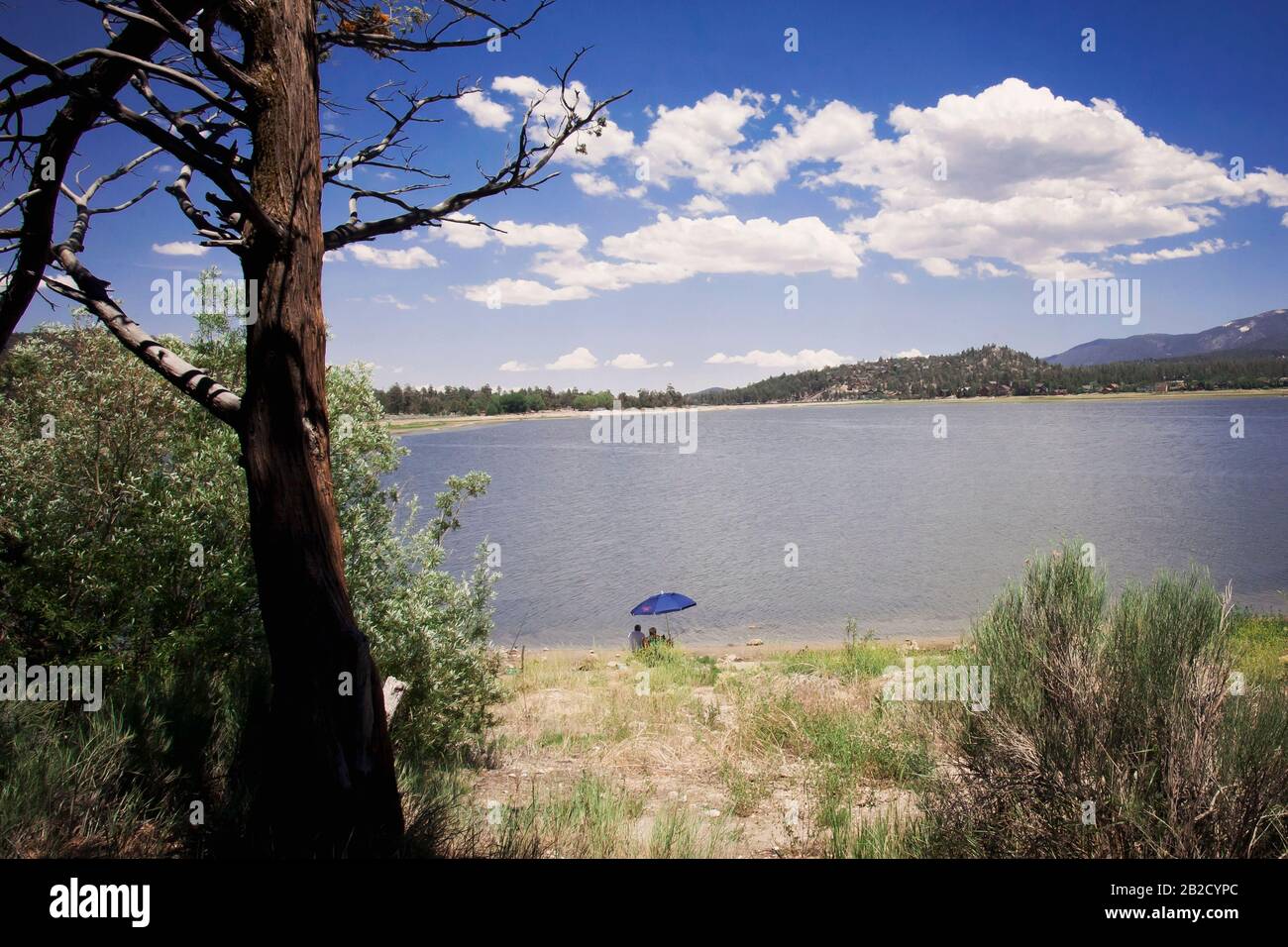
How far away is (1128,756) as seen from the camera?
3715 mm

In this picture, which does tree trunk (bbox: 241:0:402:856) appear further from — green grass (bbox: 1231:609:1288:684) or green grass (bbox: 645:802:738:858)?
green grass (bbox: 1231:609:1288:684)

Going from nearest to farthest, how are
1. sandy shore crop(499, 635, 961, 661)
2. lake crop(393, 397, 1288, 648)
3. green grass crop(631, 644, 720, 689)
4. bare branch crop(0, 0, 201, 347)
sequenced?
bare branch crop(0, 0, 201, 347)
green grass crop(631, 644, 720, 689)
sandy shore crop(499, 635, 961, 661)
lake crop(393, 397, 1288, 648)

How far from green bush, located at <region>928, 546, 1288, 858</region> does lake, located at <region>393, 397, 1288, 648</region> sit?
20.5ft

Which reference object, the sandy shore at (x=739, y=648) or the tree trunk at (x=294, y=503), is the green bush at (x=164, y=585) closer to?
the tree trunk at (x=294, y=503)

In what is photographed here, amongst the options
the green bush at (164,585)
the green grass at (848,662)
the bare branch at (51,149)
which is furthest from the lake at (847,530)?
the bare branch at (51,149)

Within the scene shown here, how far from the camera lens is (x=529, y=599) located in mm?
20484

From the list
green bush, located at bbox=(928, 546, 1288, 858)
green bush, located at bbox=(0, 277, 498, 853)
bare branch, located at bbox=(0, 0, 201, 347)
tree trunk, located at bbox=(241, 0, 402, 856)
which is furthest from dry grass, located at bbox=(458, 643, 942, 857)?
bare branch, located at bbox=(0, 0, 201, 347)

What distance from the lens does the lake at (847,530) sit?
18938mm

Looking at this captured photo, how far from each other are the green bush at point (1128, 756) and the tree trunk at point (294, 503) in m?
3.15

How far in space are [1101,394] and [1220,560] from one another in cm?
12432

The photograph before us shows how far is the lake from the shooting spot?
18.9 meters

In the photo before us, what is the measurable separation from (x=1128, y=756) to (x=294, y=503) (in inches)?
→ 170

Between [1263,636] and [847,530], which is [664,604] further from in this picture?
[847,530]
